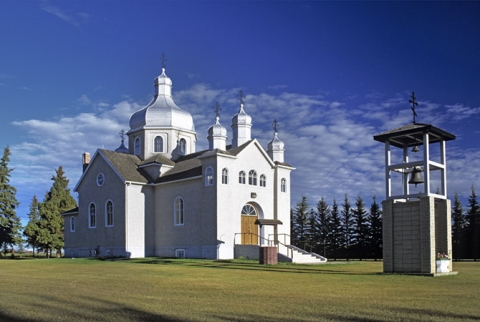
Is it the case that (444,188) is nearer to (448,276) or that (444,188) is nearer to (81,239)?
(448,276)

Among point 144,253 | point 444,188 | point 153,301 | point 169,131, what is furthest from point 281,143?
point 153,301

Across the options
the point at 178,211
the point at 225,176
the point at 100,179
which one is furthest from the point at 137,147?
the point at 225,176

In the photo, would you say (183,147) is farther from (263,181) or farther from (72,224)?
(72,224)

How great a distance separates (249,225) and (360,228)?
668 inches

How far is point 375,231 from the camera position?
1865 inches

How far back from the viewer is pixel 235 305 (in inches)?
423

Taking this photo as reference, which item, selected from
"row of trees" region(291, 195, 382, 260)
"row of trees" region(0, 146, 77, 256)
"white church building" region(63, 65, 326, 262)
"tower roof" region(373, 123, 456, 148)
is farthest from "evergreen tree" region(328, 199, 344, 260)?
"tower roof" region(373, 123, 456, 148)

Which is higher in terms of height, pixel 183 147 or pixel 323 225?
pixel 183 147

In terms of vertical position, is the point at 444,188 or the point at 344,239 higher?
the point at 444,188

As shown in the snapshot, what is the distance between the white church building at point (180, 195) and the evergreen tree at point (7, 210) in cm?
959

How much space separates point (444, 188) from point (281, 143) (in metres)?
18.8

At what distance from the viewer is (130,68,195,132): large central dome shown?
134 ft

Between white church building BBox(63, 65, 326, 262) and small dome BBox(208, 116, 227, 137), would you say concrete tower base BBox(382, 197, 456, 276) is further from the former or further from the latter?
small dome BBox(208, 116, 227, 137)

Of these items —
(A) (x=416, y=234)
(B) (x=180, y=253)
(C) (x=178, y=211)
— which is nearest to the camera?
(A) (x=416, y=234)
